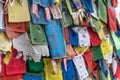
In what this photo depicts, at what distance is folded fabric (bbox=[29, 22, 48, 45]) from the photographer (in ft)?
6.54

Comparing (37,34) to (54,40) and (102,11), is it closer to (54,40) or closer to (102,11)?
(54,40)

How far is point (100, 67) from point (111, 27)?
1.30ft

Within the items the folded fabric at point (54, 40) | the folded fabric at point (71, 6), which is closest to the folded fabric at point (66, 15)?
the folded fabric at point (71, 6)

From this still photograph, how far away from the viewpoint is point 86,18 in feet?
7.61

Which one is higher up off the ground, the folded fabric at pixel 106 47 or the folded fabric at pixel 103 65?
the folded fabric at pixel 106 47

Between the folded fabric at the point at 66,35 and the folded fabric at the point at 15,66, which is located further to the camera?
the folded fabric at the point at 66,35

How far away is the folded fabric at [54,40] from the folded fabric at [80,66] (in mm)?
233

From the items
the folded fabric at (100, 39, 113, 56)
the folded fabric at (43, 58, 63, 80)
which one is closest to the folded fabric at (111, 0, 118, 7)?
the folded fabric at (100, 39, 113, 56)

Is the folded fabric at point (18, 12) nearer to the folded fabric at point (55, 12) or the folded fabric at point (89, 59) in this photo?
the folded fabric at point (55, 12)

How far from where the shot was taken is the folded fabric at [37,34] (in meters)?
1.99

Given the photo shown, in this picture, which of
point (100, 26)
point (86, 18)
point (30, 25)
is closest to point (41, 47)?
point (30, 25)

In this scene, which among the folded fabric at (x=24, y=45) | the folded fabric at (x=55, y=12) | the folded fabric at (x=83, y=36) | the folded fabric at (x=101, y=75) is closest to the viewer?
Answer: the folded fabric at (x=24, y=45)

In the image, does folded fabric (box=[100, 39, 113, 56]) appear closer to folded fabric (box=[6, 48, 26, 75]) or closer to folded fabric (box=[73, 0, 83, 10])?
folded fabric (box=[73, 0, 83, 10])

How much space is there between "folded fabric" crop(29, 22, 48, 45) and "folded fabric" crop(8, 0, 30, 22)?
8 centimetres
